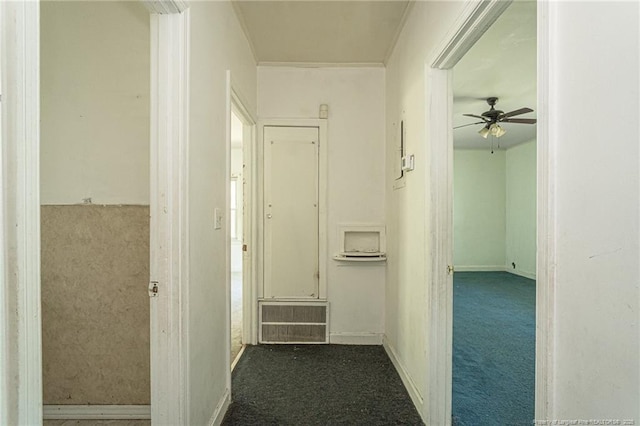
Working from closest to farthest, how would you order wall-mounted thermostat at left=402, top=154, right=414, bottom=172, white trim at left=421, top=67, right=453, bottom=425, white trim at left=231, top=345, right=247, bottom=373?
1. white trim at left=421, top=67, right=453, bottom=425
2. wall-mounted thermostat at left=402, top=154, right=414, bottom=172
3. white trim at left=231, top=345, right=247, bottom=373

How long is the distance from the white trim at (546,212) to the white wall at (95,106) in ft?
6.55

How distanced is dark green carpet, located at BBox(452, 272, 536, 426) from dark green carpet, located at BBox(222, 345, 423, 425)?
1.35ft

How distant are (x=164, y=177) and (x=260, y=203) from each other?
1.78m

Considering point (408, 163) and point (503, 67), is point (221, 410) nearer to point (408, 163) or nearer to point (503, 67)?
point (408, 163)

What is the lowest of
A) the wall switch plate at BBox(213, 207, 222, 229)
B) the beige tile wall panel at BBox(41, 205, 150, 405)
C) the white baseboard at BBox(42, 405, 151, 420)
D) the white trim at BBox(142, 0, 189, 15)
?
the white baseboard at BBox(42, 405, 151, 420)

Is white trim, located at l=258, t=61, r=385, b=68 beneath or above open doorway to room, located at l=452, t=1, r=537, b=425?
above

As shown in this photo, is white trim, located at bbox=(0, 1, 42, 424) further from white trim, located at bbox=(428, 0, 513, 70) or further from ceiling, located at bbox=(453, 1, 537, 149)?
ceiling, located at bbox=(453, 1, 537, 149)

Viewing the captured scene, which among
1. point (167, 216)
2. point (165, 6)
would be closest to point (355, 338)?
point (167, 216)

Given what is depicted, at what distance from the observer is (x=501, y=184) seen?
6867mm

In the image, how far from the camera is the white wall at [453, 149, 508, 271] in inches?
270

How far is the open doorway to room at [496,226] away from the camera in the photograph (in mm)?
2232

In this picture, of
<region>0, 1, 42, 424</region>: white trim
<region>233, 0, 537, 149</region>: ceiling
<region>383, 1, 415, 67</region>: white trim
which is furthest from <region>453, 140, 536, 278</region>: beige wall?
<region>0, 1, 42, 424</region>: white trim

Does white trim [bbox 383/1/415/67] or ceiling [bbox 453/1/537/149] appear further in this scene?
ceiling [bbox 453/1/537/149]

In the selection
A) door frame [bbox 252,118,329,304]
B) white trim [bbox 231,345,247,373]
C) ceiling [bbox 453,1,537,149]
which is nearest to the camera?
ceiling [bbox 453,1,537,149]
